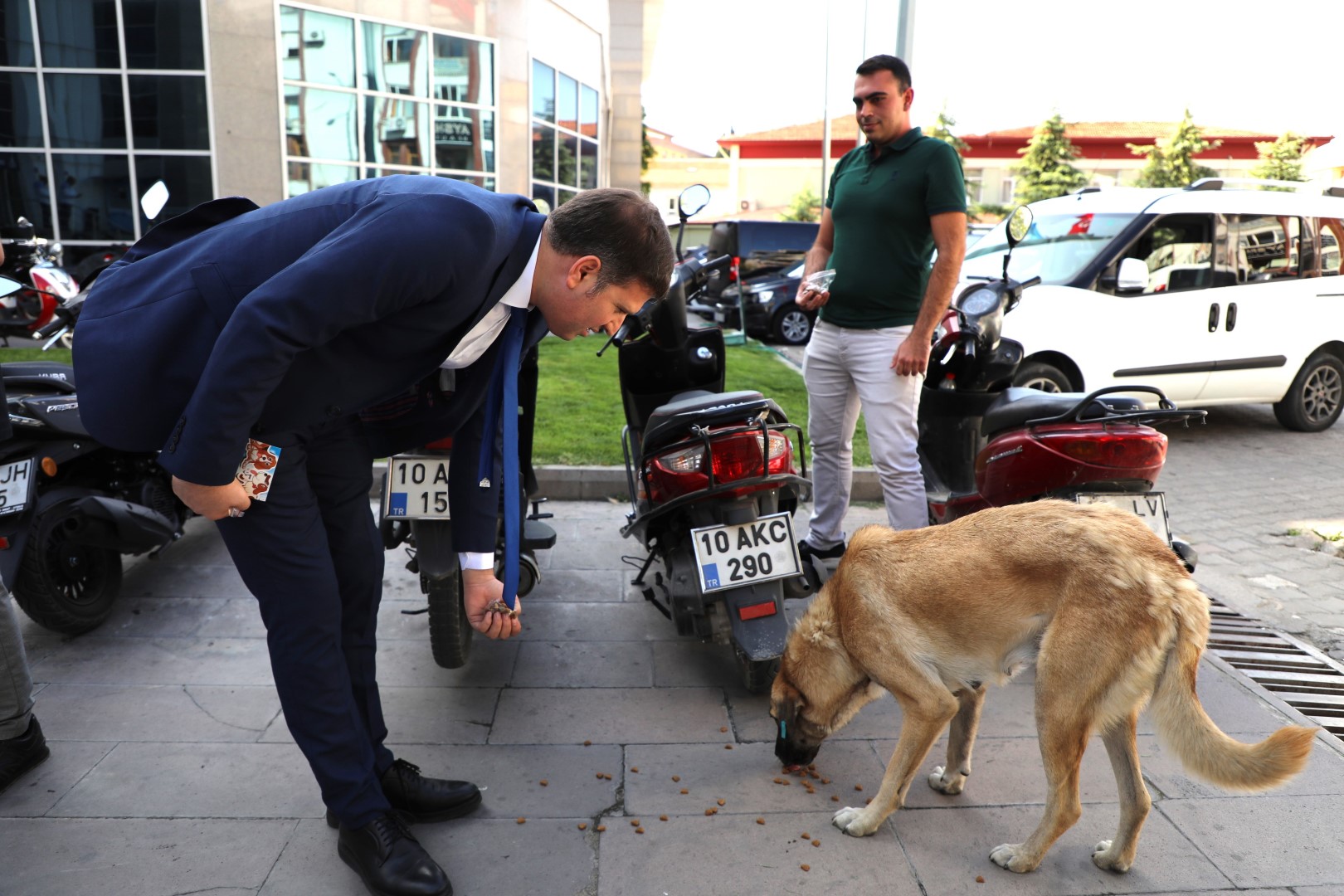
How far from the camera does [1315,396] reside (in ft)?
28.6

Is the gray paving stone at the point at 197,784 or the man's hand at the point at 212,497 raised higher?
the man's hand at the point at 212,497

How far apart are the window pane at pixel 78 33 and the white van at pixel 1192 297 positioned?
14.5 metres

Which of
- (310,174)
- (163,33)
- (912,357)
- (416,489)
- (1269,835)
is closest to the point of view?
(1269,835)

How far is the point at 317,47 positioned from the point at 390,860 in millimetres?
16356

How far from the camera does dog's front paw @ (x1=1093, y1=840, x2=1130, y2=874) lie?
2.54 m

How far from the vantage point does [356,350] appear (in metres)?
2.20

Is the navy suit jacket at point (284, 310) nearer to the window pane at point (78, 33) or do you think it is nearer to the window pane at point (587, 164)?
the window pane at point (78, 33)

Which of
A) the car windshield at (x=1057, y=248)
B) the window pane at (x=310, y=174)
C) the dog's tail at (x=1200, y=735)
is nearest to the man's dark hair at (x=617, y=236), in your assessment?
the dog's tail at (x=1200, y=735)

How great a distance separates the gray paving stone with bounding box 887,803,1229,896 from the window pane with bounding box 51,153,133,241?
16.5m

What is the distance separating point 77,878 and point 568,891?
1.31 meters

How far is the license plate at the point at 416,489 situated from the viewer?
11.9 ft

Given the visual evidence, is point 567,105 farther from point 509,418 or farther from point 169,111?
point 509,418

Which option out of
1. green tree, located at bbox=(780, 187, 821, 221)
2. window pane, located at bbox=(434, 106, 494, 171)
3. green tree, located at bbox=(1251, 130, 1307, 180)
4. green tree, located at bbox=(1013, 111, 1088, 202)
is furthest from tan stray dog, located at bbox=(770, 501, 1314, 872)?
green tree, located at bbox=(1251, 130, 1307, 180)

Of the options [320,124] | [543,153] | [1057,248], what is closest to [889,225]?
[1057,248]
